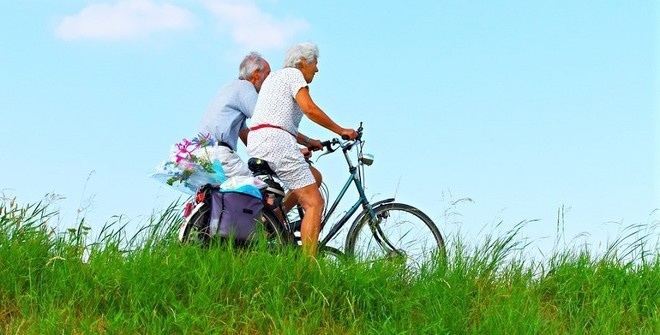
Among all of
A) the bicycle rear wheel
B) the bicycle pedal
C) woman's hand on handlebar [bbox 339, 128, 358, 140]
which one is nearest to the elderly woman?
woman's hand on handlebar [bbox 339, 128, 358, 140]

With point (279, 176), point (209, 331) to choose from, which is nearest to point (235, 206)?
A: point (279, 176)

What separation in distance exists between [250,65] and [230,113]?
59 cm

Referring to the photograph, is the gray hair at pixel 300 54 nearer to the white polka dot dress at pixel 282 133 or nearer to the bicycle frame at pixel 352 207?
the white polka dot dress at pixel 282 133

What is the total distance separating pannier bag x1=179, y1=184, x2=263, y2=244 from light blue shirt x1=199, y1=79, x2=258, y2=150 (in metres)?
1.10

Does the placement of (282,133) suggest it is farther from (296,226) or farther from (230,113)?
(230,113)

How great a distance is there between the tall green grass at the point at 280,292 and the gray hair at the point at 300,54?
64.2 inches

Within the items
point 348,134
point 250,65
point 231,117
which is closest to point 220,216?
point 348,134

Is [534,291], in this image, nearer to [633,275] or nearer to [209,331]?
[633,275]

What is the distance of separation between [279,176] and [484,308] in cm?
204

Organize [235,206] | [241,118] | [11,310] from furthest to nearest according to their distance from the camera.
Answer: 1. [241,118]
2. [235,206]
3. [11,310]

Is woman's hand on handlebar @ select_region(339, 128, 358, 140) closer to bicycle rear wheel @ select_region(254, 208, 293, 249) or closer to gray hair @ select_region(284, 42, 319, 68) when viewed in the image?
gray hair @ select_region(284, 42, 319, 68)

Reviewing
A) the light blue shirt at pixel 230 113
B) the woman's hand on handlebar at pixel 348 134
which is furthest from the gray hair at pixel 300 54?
the light blue shirt at pixel 230 113

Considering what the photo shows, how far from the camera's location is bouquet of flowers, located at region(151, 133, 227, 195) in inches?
356

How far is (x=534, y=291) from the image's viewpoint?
8.37 metres
